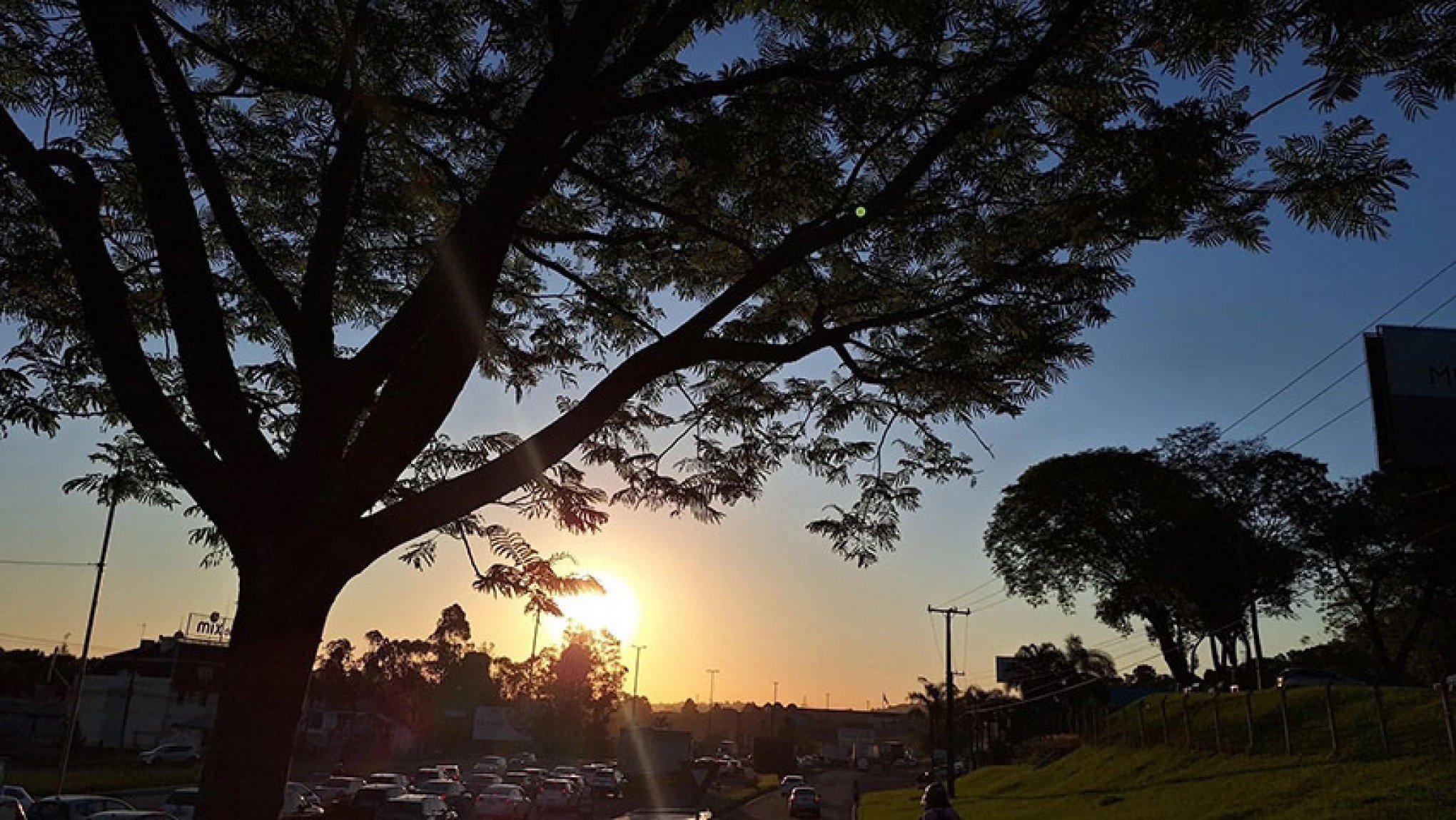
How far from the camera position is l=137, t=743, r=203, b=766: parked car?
53.6 meters

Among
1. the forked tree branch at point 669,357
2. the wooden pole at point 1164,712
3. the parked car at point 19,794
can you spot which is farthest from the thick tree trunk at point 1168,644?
the forked tree branch at point 669,357

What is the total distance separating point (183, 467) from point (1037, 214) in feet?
14.0

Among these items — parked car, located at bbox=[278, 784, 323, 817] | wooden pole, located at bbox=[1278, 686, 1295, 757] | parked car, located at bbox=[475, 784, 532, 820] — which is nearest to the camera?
wooden pole, located at bbox=[1278, 686, 1295, 757]

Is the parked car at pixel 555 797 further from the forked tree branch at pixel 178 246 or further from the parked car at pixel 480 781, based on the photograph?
the forked tree branch at pixel 178 246

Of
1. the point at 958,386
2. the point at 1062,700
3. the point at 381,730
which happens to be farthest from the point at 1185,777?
the point at 381,730

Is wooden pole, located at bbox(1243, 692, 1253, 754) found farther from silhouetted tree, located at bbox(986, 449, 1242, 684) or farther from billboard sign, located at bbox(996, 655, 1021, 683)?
billboard sign, located at bbox(996, 655, 1021, 683)

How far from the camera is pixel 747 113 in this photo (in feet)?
18.7

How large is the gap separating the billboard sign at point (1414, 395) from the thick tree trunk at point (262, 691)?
27.6m

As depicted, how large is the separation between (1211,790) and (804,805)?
62.8ft

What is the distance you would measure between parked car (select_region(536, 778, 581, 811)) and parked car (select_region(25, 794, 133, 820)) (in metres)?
17.3

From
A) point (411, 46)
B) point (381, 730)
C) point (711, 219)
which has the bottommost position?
point (381, 730)

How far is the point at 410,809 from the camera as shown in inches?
1080

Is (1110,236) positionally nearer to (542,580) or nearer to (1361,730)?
(542,580)

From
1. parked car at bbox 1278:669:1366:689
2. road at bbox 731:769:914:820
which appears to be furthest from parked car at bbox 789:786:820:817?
parked car at bbox 1278:669:1366:689
